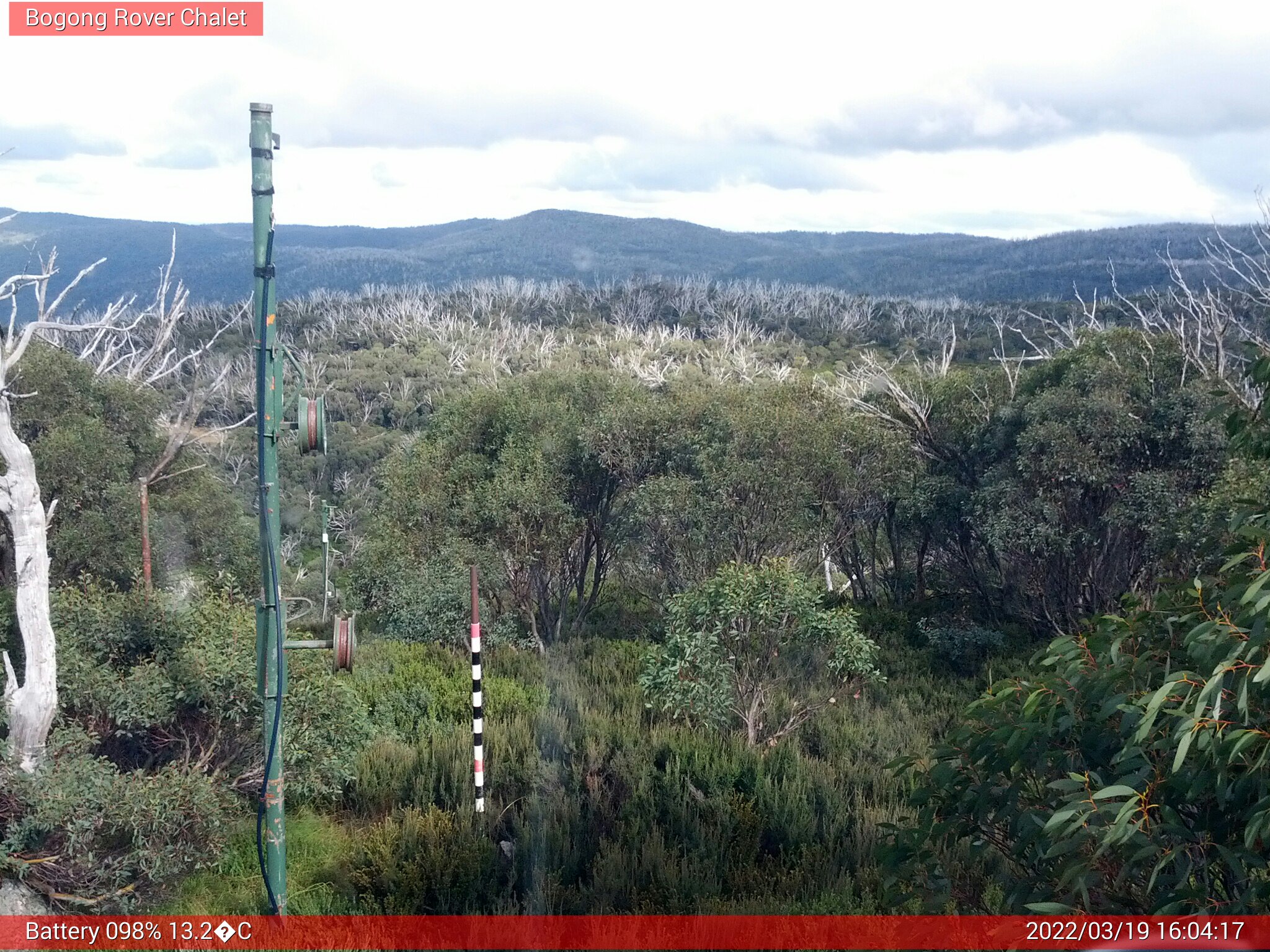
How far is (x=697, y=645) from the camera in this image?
8695 mm

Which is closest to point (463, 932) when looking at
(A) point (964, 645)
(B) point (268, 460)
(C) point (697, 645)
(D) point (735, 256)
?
(B) point (268, 460)

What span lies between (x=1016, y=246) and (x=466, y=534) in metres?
84.8

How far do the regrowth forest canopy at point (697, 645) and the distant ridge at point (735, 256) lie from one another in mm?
42881

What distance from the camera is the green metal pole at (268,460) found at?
14.7 ft

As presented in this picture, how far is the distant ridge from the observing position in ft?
214

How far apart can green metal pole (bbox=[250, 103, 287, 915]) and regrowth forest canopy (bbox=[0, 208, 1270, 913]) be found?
1.33 m

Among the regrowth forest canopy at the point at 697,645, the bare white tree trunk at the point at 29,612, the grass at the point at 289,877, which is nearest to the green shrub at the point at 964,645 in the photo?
the regrowth forest canopy at the point at 697,645

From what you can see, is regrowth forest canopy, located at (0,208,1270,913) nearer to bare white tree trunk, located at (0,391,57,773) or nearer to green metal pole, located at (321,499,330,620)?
bare white tree trunk, located at (0,391,57,773)

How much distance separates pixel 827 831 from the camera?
699 centimetres

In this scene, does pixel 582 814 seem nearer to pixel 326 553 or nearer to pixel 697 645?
pixel 697 645

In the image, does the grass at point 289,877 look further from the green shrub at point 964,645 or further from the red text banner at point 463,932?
the green shrub at point 964,645

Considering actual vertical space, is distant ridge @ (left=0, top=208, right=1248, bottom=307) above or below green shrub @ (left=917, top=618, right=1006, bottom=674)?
above

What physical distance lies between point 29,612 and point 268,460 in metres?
2.51

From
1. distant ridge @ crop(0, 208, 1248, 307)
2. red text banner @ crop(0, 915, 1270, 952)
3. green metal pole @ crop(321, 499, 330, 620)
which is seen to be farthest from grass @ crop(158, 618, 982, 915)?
distant ridge @ crop(0, 208, 1248, 307)
